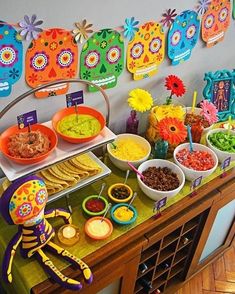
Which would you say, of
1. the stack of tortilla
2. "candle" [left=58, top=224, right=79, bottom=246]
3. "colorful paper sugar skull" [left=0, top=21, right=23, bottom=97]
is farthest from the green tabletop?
"colorful paper sugar skull" [left=0, top=21, right=23, bottom=97]

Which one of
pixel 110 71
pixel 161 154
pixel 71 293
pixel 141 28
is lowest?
pixel 71 293

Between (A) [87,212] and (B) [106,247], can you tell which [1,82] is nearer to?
(A) [87,212]

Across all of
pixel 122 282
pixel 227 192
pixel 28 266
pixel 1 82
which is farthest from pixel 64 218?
pixel 227 192

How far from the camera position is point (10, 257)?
1209 mm

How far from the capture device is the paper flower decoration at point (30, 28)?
1217 mm

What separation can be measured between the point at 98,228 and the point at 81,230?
0.07 m

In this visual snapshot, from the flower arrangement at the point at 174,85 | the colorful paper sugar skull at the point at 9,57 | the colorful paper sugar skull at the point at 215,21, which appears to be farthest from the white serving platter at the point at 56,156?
the colorful paper sugar skull at the point at 215,21

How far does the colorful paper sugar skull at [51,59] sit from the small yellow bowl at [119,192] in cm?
46

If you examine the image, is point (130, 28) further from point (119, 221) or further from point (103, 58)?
point (119, 221)

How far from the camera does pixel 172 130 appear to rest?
5.41ft

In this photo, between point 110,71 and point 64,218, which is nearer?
point 64,218

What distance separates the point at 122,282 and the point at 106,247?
1.00ft

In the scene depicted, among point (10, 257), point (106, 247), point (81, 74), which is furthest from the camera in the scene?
point (81, 74)

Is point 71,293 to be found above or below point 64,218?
below
